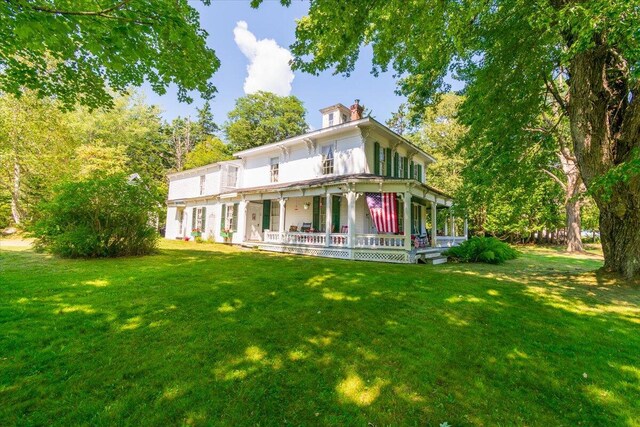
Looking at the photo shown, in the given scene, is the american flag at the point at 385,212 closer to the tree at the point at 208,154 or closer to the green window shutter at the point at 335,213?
the green window shutter at the point at 335,213

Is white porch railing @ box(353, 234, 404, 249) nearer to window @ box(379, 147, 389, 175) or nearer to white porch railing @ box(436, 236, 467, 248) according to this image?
window @ box(379, 147, 389, 175)

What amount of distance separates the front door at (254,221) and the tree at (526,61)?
11482mm

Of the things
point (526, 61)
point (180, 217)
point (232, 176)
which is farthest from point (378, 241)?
point (180, 217)

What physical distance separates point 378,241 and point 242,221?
9146 millimetres

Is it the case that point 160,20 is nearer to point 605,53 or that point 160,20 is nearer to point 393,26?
point 393,26

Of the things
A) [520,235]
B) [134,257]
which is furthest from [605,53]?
[520,235]

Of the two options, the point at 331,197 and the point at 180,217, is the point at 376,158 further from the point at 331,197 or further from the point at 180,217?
the point at 180,217

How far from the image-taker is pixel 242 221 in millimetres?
16844

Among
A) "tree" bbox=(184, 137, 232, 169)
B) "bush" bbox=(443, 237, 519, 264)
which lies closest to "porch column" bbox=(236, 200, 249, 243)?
"bush" bbox=(443, 237, 519, 264)

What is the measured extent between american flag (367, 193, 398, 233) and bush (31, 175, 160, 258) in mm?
8655

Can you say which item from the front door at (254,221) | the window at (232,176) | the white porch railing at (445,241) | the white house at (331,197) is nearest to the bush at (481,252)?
the white house at (331,197)

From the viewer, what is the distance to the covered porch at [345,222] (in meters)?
11.1

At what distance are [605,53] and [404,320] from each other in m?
8.34

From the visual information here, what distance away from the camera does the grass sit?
7.65ft
